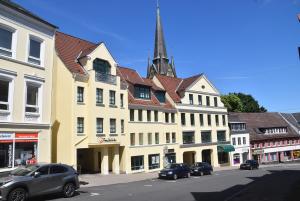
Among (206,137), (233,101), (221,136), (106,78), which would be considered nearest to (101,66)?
(106,78)

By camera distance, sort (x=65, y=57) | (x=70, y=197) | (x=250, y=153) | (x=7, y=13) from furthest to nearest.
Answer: (x=250, y=153), (x=65, y=57), (x=7, y=13), (x=70, y=197)

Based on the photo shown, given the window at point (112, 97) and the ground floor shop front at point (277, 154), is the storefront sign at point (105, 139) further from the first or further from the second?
the ground floor shop front at point (277, 154)

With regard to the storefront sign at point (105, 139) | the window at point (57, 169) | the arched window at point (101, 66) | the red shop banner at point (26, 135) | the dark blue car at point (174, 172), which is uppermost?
the arched window at point (101, 66)

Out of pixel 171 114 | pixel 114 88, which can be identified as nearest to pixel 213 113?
pixel 171 114

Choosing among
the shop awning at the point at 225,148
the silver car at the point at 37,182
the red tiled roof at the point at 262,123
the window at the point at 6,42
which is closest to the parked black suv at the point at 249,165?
the shop awning at the point at 225,148

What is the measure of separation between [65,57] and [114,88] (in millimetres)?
6020

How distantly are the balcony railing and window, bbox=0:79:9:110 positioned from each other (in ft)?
39.2

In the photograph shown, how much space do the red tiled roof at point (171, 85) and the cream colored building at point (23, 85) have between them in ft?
81.2

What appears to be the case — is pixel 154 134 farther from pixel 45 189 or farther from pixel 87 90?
pixel 45 189

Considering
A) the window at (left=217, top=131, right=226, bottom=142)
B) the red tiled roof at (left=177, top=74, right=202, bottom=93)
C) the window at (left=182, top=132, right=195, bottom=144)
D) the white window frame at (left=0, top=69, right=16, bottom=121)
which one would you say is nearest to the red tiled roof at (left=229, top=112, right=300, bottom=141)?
the window at (left=217, top=131, right=226, bottom=142)

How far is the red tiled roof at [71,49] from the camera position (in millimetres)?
30833

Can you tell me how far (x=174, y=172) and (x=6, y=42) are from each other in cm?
1755

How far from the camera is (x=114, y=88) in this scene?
113 feet

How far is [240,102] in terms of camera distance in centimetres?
→ 7781
